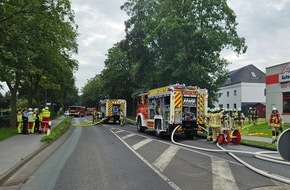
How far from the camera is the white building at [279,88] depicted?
103 ft

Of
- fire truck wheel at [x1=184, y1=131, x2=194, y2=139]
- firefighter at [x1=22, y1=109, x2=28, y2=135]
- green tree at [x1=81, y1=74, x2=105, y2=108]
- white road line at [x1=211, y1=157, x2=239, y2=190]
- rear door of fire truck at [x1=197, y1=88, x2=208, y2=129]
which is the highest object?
green tree at [x1=81, y1=74, x2=105, y2=108]

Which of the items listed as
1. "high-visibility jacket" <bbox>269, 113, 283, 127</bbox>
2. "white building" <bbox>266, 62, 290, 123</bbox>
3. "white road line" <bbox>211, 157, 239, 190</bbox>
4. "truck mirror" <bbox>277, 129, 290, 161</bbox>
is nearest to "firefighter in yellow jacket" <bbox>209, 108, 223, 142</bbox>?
"high-visibility jacket" <bbox>269, 113, 283, 127</bbox>

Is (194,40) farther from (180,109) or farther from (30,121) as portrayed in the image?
(30,121)

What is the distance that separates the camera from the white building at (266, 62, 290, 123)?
31.5 m

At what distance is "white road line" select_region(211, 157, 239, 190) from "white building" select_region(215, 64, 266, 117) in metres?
52.9

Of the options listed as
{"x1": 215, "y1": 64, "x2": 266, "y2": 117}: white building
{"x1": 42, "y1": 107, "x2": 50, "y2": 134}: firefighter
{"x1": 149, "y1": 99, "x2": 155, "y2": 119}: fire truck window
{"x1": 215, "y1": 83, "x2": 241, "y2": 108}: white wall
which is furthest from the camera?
{"x1": 215, "y1": 83, "x2": 241, "y2": 108}: white wall

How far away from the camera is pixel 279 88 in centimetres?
3269

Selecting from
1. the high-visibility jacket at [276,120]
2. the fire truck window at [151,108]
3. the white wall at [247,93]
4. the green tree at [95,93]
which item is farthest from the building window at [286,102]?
the green tree at [95,93]

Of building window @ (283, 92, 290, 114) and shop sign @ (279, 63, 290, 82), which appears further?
building window @ (283, 92, 290, 114)

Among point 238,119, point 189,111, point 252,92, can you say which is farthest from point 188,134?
point 252,92

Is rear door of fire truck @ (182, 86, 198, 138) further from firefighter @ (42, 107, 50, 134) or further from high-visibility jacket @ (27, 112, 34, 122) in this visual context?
high-visibility jacket @ (27, 112, 34, 122)

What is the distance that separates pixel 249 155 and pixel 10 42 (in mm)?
15343

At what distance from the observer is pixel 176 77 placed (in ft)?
118

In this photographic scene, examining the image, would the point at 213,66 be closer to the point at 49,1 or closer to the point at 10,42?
the point at 49,1
